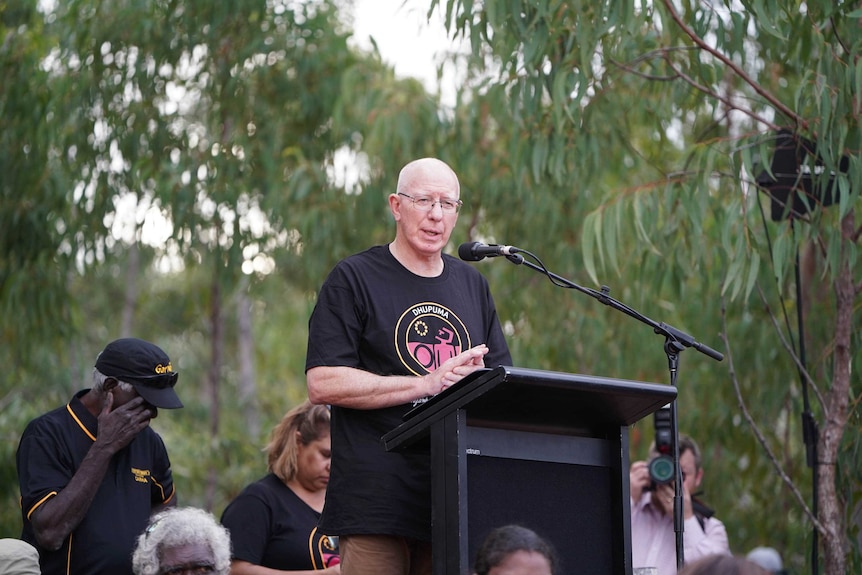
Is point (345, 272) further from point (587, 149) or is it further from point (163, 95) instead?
point (163, 95)

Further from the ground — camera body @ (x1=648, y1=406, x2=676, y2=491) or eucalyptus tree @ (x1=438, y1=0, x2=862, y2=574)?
eucalyptus tree @ (x1=438, y1=0, x2=862, y2=574)

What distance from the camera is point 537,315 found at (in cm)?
891

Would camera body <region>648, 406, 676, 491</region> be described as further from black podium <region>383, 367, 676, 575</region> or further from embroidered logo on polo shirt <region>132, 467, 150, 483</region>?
embroidered logo on polo shirt <region>132, 467, 150, 483</region>

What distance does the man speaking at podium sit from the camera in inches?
142

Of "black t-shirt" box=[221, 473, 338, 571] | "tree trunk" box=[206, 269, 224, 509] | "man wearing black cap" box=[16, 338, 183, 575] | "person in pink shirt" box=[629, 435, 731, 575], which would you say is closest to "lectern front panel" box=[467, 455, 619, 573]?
"man wearing black cap" box=[16, 338, 183, 575]

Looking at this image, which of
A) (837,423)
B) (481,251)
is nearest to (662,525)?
(837,423)

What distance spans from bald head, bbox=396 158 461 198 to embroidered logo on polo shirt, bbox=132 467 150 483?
1590mm

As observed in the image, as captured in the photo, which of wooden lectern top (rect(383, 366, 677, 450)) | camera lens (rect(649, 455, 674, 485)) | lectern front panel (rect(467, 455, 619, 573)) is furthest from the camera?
camera lens (rect(649, 455, 674, 485))

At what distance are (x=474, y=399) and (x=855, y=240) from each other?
3.07m

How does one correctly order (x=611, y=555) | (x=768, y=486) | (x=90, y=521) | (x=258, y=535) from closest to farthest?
(x=611, y=555)
(x=90, y=521)
(x=258, y=535)
(x=768, y=486)

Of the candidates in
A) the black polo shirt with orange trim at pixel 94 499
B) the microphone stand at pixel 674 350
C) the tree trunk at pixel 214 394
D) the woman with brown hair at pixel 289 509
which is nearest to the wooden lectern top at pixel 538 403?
the microphone stand at pixel 674 350

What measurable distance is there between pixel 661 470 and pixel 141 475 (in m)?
2.71

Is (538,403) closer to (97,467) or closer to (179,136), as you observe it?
(97,467)

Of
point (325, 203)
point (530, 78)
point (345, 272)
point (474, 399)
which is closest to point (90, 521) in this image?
point (345, 272)
